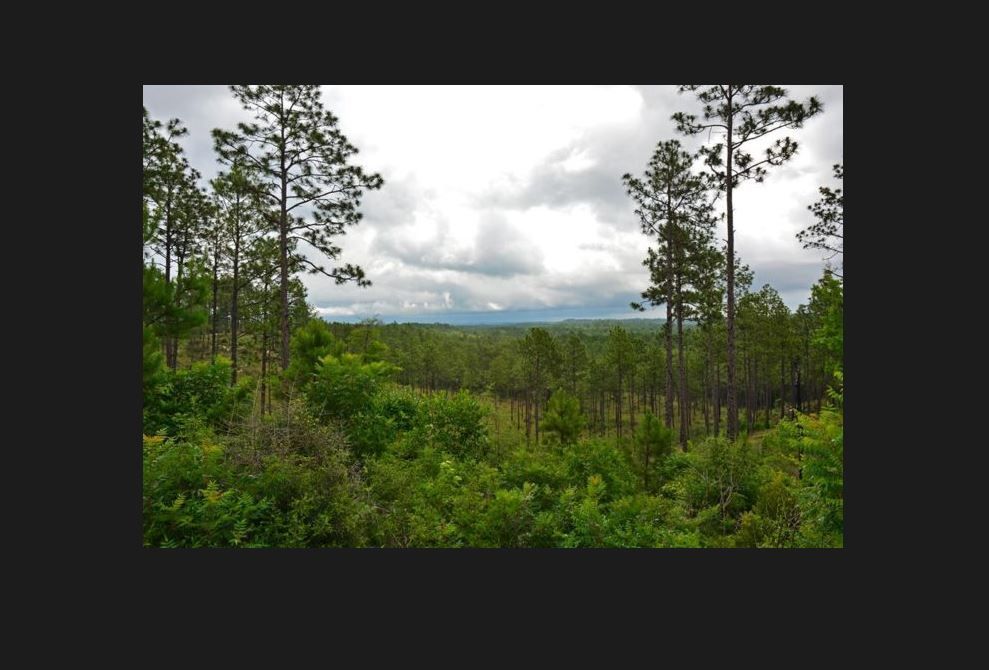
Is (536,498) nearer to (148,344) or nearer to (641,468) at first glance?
(641,468)

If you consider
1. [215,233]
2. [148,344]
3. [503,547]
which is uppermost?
[215,233]

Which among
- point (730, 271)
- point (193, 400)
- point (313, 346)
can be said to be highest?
point (730, 271)

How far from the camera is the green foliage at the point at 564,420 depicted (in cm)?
1273

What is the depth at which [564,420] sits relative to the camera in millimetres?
12727

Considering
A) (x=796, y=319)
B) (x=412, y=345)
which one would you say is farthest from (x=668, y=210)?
(x=412, y=345)

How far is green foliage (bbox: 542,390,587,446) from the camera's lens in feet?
41.8

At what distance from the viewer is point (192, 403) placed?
6980 millimetres

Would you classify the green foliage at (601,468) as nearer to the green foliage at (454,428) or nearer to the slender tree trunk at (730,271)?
the green foliage at (454,428)

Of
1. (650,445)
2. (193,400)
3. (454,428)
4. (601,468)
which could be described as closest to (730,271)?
(650,445)

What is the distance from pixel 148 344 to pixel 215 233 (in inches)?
443

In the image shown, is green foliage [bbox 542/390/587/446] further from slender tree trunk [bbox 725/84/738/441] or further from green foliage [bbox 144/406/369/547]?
green foliage [bbox 144/406/369/547]

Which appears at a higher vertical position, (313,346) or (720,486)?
(313,346)

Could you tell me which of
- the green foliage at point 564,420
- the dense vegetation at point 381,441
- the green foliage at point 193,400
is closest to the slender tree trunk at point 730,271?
the dense vegetation at point 381,441

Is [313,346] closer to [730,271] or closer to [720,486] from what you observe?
[720,486]
